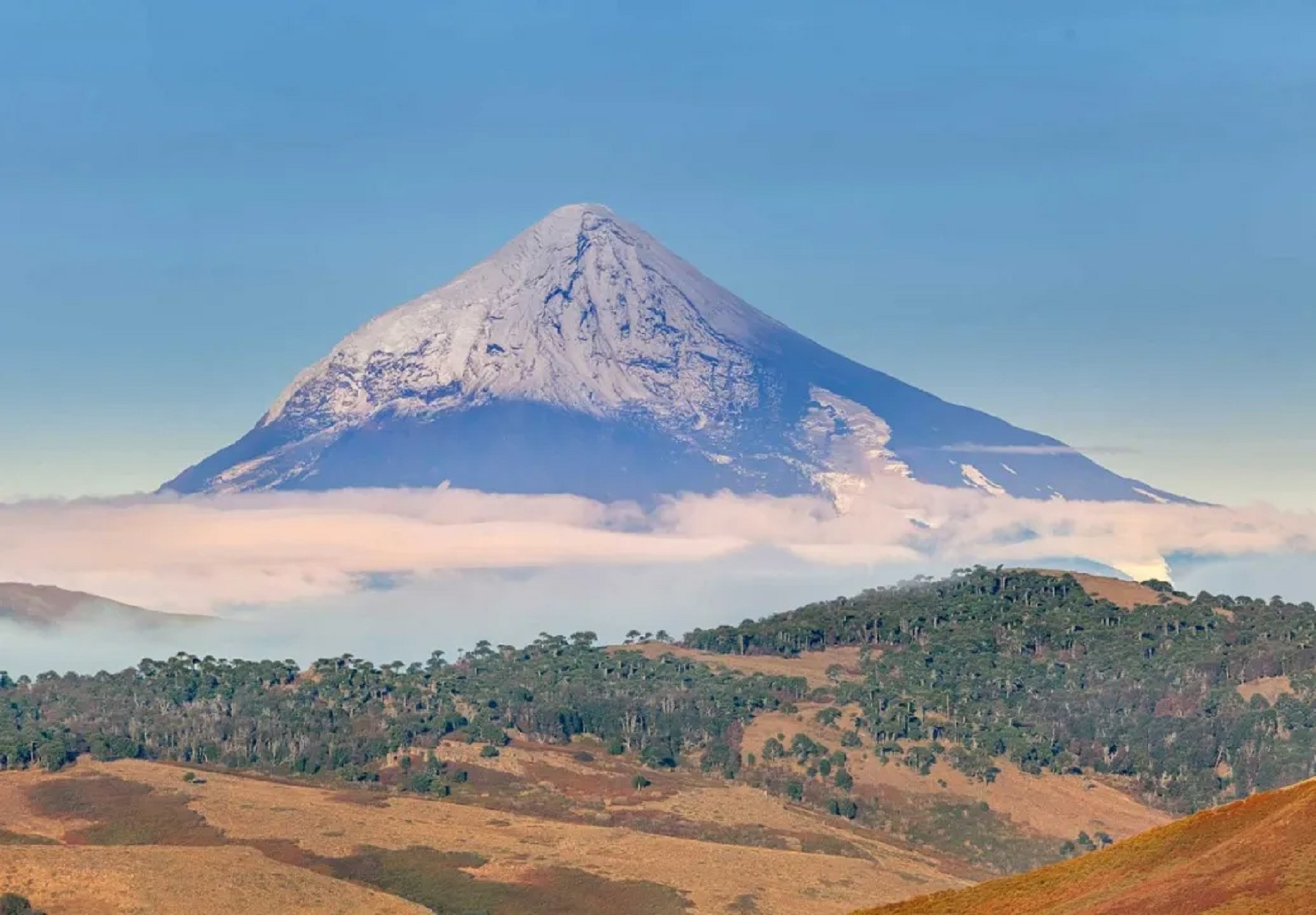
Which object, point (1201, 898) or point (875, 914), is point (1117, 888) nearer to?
point (1201, 898)

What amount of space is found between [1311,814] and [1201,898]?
11.2m

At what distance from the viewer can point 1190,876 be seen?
4815 inches

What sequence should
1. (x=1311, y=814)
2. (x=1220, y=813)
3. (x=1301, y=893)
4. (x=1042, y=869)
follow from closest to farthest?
1. (x=1301, y=893)
2. (x=1311, y=814)
3. (x=1220, y=813)
4. (x=1042, y=869)

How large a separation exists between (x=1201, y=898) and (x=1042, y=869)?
97.4 ft

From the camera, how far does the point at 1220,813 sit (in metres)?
136

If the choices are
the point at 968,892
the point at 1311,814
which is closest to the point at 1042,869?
the point at 968,892

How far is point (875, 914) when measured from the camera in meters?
145

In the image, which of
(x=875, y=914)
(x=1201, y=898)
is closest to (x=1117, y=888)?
(x=1201, y=898)

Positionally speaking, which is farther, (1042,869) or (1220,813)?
(1042,869)

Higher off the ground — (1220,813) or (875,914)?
(1220,813)

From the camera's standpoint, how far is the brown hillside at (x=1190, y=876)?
11500cm

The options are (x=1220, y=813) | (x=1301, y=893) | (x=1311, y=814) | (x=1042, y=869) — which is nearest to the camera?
(x=1301, y=893)

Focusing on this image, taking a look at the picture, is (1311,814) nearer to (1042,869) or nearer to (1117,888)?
(1117,888)

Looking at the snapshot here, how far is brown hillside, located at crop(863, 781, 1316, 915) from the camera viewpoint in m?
115
